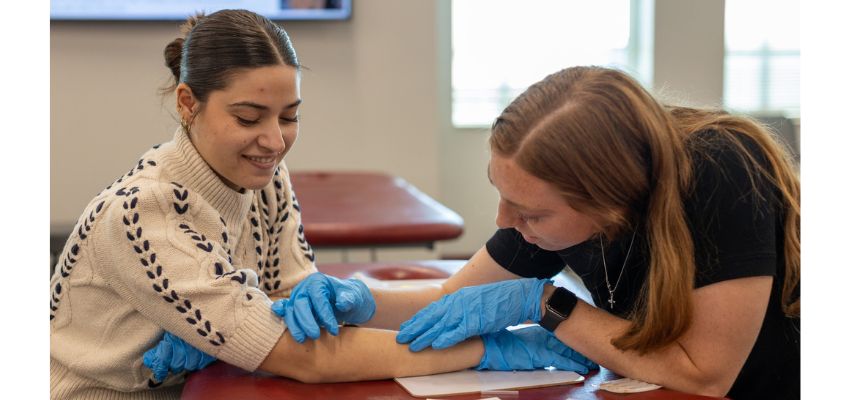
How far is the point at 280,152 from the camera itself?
140cm

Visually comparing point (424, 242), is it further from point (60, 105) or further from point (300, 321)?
point (60, 105)

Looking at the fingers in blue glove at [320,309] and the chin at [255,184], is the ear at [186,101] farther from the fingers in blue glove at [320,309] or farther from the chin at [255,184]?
the fingers in blue glove at [320,309]

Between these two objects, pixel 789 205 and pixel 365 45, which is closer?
pixel 789 205

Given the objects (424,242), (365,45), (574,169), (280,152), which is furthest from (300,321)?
(365,45)

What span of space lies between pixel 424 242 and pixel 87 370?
1.27m

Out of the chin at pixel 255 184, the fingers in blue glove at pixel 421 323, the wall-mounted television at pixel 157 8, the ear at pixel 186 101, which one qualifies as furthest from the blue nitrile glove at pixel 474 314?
the wall-mounted television at pixel 157 8

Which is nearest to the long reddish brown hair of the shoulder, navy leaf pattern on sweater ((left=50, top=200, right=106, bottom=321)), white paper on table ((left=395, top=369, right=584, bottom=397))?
the shoulder

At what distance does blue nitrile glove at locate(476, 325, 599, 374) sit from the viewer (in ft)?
4.15

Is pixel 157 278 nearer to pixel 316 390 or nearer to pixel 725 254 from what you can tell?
pixel 316 390

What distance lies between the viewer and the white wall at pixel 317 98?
13.4 ft

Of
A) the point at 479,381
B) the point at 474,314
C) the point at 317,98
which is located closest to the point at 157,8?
the point at 317,98

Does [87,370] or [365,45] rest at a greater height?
[365,45]

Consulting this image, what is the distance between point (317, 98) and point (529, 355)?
10.3ft

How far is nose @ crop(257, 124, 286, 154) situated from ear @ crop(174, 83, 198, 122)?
0.12m
